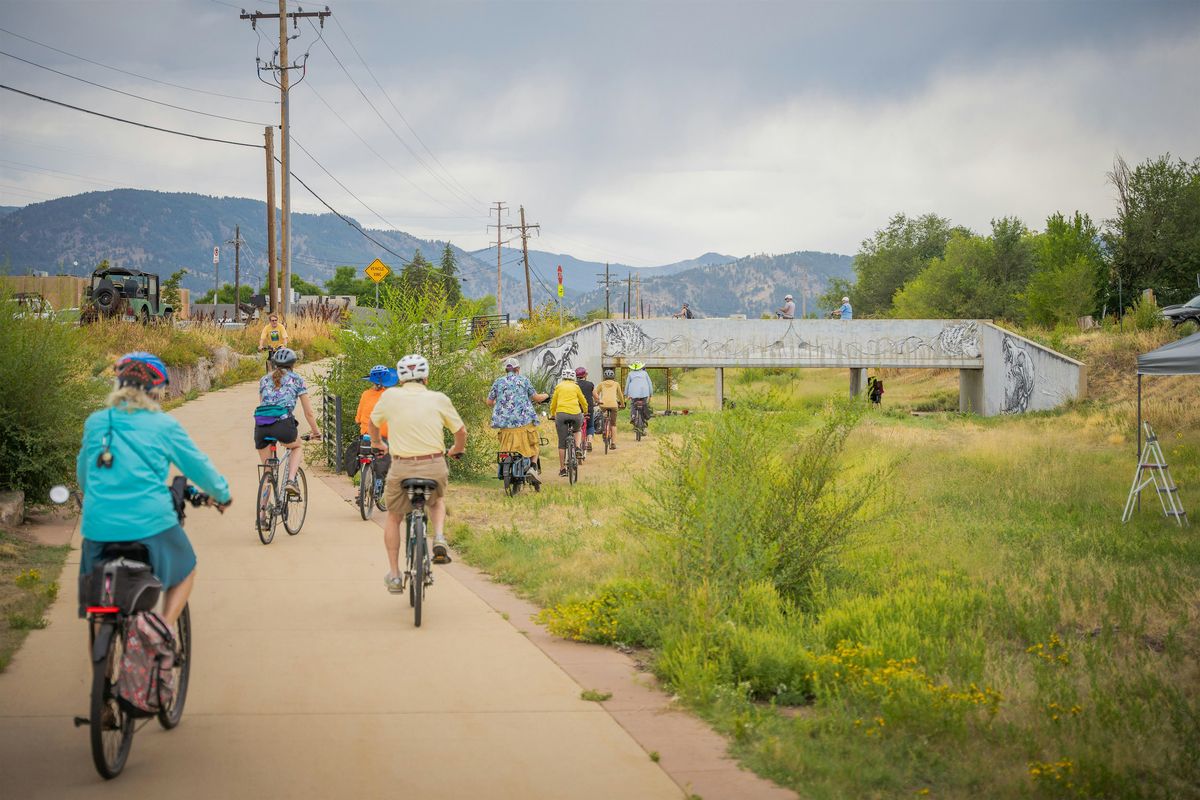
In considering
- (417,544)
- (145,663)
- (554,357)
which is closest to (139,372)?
(145,663)

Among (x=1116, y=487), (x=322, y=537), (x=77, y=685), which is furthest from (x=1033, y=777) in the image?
(x=1116, y=487)

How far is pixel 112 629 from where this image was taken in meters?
5.25

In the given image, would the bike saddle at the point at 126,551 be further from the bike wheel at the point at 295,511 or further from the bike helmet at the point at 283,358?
the bike wheel at the point at 295,511

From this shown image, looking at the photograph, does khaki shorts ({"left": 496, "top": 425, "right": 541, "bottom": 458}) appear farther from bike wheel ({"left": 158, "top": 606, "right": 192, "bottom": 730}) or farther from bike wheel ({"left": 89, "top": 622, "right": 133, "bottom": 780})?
bike wheel ({"left": 89, "top": 622, "right": 133, "bottom": 780})

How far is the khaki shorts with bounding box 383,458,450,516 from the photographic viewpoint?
891cm

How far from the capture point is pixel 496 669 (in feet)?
24.2

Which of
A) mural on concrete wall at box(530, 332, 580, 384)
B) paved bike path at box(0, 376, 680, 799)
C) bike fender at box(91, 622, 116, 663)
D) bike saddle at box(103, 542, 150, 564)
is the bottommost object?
paved bike path at box(0, 376, 680, 799)

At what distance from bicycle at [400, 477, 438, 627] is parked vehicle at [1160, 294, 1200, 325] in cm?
3537

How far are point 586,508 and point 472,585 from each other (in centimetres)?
504

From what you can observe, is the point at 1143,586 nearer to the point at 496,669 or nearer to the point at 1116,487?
the point at 496,669

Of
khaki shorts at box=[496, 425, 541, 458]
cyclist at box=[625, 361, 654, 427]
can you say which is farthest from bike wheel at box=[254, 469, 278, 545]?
cyclist at box=[625, 361, 654, 427]

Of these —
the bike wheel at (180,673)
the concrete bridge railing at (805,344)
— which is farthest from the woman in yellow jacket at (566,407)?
the concrete bridge railing at (805,344)

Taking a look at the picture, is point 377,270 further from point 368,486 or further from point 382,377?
point 382,377

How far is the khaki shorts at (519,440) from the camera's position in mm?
16625
